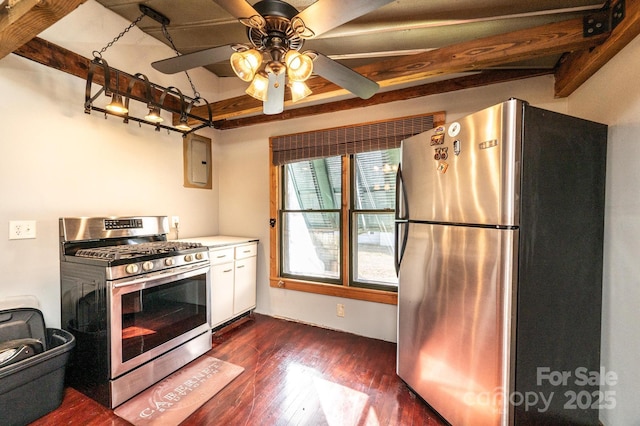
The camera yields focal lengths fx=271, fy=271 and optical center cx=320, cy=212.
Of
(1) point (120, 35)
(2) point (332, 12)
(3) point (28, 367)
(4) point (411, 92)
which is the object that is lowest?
(3) point (28, 367)

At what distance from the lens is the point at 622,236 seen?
1495 millimetres

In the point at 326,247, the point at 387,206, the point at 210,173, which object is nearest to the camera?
the point at 387,206

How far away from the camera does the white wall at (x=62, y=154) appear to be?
1.89 metres

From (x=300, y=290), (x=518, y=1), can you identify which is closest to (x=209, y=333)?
(x=300, y=290)

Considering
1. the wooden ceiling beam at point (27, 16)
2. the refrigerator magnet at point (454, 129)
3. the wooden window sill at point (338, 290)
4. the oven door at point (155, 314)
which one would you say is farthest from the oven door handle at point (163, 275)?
the refrigerator magnet at point (454, 129)

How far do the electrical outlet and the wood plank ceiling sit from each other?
1.09m

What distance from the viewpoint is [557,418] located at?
1476 mm

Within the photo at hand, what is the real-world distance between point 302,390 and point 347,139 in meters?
2.27

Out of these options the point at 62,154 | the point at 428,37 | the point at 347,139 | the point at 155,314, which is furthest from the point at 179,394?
the point at 428,37

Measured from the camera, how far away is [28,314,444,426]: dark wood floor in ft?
5.59

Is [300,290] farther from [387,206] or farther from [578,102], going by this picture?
[578,102]

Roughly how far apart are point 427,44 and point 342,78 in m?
1.12

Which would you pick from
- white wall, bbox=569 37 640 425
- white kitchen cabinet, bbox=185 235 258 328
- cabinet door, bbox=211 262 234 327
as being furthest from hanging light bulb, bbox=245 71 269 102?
white wall, bbox=569 37 640 425

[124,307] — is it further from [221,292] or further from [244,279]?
[244,279]
